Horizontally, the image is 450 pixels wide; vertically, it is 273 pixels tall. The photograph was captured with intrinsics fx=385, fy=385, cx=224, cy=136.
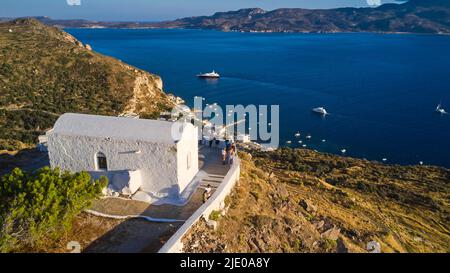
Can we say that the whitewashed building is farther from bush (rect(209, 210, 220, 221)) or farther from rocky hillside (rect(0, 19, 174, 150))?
rocky hillside (rect(0, 19, 174, 150))

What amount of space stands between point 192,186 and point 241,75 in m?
81.7

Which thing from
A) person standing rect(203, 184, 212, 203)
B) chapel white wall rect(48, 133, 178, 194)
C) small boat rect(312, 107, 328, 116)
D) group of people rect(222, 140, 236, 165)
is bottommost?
small boat rect(312, 107, 328, 116)

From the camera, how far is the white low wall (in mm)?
11852

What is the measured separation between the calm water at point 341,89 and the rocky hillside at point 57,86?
65.3 feet

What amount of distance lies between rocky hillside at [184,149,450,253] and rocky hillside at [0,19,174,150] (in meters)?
22.6

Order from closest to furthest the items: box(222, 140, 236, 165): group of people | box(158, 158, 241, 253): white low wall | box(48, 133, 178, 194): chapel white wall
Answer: box(158, 158, 241, 253): white low wall < box(48, 133, 178, 194): chapel white wall < box(222, 140, 236, 165): group of people

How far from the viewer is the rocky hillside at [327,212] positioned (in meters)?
14.8

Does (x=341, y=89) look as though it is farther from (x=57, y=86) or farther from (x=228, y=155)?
(x=228, y=155)

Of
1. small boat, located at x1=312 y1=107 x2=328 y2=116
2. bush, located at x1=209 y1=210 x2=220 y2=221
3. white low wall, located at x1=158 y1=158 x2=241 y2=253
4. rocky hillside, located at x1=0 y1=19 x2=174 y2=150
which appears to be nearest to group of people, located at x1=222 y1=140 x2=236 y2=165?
white low wall, located at x1=158 y1=158 x2=241 y2=253

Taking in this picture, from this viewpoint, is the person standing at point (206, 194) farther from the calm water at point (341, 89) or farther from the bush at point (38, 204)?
the calm water at point (341, 89)

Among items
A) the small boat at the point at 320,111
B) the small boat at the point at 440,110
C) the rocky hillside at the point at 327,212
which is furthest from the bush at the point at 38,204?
the small boat at the point at 440,110

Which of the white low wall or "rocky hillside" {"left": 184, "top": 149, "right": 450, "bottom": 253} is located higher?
the white low wall

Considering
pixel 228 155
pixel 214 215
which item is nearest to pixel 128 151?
pixel 214 215

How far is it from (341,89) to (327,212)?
64.8 meters
